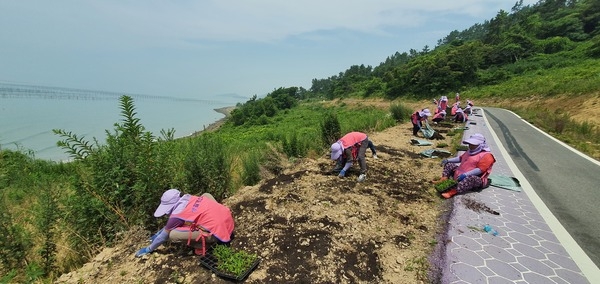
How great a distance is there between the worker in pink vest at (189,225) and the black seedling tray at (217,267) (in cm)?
9

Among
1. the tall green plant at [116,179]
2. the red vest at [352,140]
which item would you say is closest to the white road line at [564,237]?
the red vest at [352,140]

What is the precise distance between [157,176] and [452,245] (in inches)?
159

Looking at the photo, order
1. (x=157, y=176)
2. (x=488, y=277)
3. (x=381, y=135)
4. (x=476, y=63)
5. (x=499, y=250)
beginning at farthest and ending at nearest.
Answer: (x=476, y=63) → (x=381, y=135) → (x=157, y=176) → (x=499, y=250) → (x=488, y=277)

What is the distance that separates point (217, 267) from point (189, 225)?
641 mm

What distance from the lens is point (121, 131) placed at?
4180 mm

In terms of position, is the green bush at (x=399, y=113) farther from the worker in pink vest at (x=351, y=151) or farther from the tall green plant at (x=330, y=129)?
Answer: the worker in pink vest at (x=351, y=151)

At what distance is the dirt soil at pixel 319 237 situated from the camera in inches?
125

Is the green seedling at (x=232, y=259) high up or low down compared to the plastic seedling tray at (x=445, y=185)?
down

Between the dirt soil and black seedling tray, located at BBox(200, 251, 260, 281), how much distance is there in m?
0.05

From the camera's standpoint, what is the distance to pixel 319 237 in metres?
3.77

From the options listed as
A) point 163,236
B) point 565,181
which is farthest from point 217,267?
point 565,181

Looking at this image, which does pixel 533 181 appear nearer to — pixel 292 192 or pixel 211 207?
pixel 292 192

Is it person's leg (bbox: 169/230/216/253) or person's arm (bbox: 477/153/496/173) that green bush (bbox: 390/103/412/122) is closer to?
person's arm (bbox: 477/153/496/173)

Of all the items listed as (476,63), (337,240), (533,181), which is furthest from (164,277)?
(476,63)
